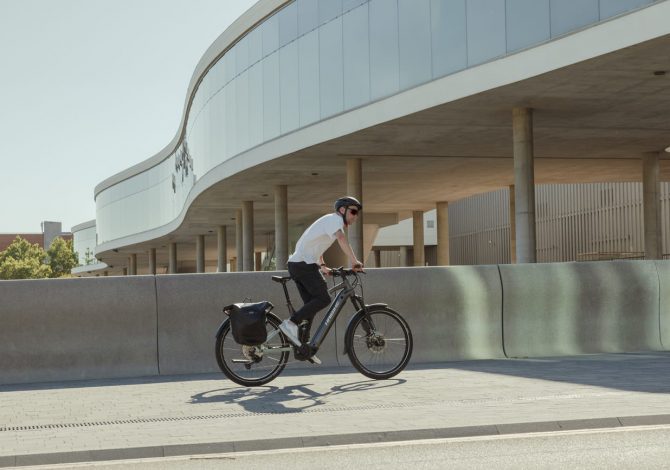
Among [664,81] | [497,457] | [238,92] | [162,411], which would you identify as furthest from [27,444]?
[238,92]

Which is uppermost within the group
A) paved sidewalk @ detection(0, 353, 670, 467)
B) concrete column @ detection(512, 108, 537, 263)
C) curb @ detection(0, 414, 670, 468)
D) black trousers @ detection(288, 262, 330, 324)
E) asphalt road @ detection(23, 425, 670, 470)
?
concrete column @ detection(512, 108, 537, 263)

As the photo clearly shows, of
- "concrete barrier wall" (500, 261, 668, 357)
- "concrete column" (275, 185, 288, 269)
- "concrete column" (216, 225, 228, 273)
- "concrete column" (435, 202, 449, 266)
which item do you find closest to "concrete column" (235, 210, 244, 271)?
"concrete column" (216, 225, 228, 273)

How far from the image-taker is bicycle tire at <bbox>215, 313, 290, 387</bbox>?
34.3 ft

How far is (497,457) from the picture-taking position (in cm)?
682

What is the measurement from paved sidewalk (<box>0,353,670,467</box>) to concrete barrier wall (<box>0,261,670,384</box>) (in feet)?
1.78

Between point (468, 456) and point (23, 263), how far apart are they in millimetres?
118119

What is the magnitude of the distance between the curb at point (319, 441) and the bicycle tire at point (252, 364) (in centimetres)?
308

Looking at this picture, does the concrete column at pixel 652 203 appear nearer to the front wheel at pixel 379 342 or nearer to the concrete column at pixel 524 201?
the concrete column at pixel 524 201

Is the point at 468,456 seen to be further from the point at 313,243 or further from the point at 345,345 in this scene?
the point at 313,243

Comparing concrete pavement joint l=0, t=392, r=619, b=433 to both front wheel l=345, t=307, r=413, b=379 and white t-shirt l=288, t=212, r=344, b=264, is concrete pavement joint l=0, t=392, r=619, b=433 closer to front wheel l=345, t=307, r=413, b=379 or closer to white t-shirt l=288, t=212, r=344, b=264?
front wheel l=345, t=307, r=413, b=379

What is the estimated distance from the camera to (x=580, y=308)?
14.2 m

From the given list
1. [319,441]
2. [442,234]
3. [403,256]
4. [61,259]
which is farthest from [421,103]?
[61,259]

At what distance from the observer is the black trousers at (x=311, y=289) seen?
34.6 feet

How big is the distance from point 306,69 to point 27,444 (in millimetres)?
27529
